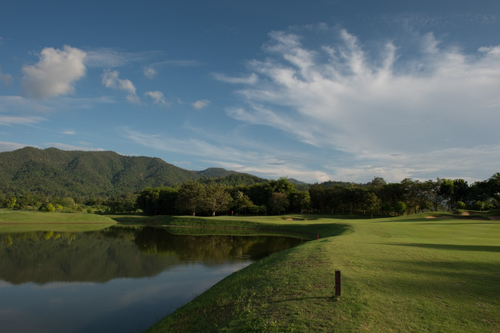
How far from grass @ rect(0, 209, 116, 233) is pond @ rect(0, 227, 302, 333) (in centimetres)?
2271

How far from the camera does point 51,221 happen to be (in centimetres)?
5678

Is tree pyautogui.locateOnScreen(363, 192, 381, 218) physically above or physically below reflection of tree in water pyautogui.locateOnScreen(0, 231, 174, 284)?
above

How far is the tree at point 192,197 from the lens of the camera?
249ft

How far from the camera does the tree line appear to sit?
71875mm

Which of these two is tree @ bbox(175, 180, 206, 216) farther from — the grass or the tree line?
the grass

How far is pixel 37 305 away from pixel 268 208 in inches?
3015

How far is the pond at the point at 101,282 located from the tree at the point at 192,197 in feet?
146

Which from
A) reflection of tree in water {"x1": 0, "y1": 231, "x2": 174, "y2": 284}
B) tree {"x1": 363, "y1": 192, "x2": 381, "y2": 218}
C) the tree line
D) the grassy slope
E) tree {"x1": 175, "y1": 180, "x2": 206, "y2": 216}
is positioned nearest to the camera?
the grassy slope

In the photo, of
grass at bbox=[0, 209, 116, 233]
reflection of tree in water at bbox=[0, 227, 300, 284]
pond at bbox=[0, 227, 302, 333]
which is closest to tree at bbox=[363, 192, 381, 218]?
reflection of tree in water at bbox=[0, 227, 300, 284]

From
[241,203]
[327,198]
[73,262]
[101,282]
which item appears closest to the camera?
[101,282]

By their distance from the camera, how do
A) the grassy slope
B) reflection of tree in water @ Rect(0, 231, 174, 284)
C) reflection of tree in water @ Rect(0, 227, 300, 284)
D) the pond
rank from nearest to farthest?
the grassy slope
the pond
reflection of tree in water @ Rect(0, 231, 174, 284)
reflection of tree in water @ Rect(0, 227, 300, 284)

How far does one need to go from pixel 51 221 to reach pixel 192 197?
31781mm

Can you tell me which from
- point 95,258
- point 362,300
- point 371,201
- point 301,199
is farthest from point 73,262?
point 301,199

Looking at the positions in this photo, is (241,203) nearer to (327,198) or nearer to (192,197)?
(192,197)
